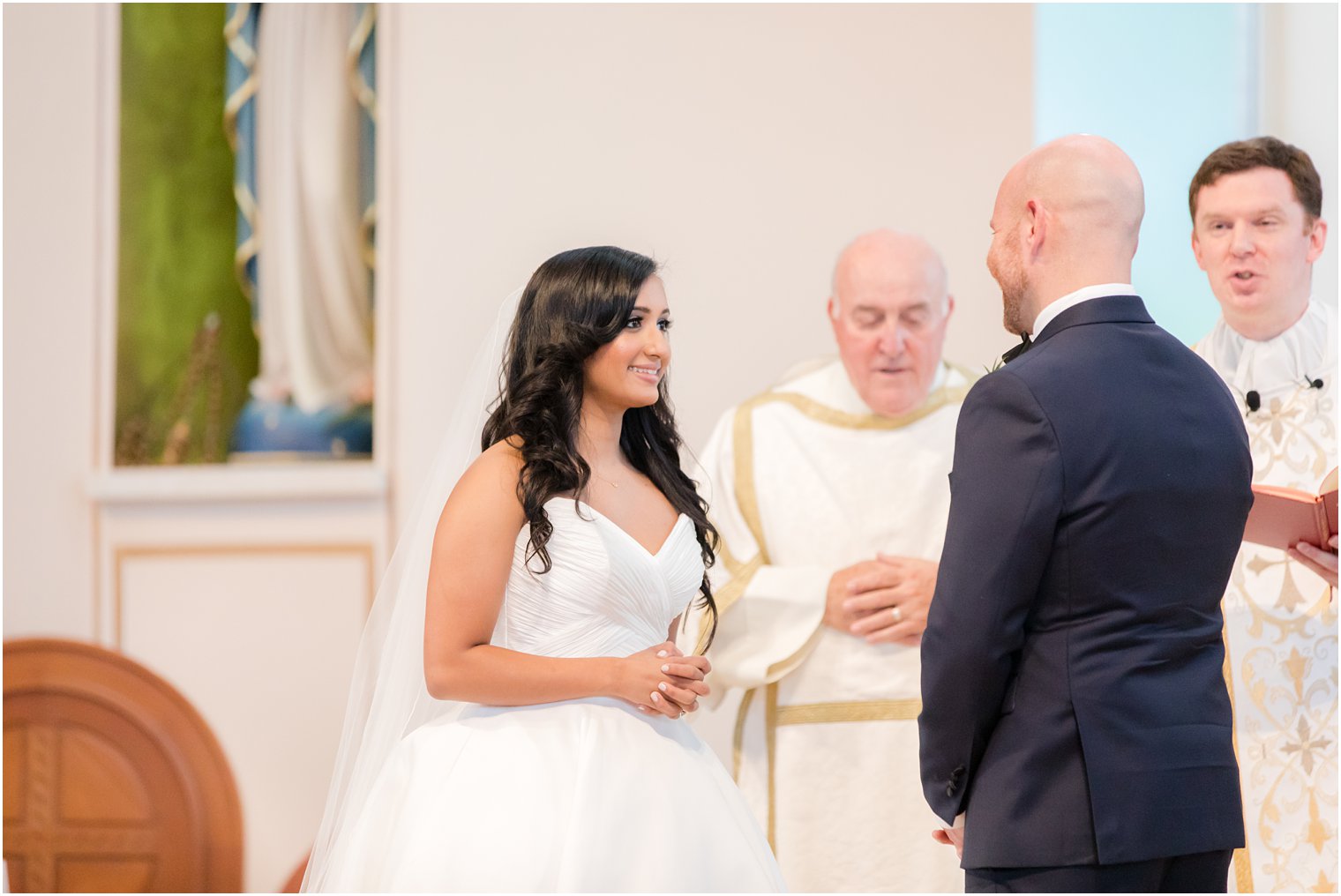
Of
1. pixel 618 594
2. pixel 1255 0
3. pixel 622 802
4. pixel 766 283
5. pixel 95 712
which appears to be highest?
pixel 1255 0

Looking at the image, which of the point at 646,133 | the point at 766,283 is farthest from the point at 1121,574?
the point at 646,133

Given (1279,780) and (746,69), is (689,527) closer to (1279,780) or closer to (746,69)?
(1279,780)

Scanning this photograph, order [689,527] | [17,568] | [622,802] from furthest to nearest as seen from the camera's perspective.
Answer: [17,568] < [689,527] < [622,802]

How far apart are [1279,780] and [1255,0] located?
316 centimetres

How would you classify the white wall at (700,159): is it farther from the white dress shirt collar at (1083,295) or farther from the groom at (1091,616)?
the groom at (1091,616)

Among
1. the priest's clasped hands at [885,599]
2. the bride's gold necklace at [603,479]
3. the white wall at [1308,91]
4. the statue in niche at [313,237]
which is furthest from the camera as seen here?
the statue in niche at [313,237]

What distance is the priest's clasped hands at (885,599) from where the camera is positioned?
3.57 m

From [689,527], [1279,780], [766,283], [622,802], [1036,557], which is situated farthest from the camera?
[766,283]

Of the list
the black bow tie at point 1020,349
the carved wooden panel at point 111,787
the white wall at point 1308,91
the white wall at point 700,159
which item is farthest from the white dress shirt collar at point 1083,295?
the carved wooden panel at point 111,787

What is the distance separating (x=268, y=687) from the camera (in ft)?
17.4

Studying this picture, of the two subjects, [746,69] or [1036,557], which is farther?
[746,69]

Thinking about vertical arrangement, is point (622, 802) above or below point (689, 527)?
below

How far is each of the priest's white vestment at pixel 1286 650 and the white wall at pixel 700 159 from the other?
5.27 ft

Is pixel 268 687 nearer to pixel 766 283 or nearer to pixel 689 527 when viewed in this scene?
pixel 766 283
